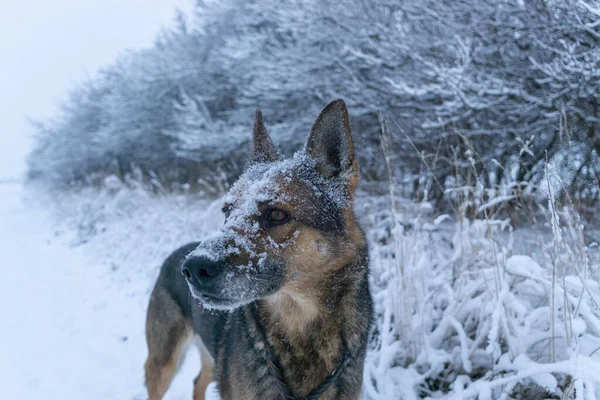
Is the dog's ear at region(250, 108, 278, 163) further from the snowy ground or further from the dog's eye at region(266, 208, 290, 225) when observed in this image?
the snowy ground

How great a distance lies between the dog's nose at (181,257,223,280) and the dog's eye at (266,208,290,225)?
41 centimetres

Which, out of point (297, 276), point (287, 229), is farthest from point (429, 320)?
point (287, 229)

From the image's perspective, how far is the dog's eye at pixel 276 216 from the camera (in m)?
1.98

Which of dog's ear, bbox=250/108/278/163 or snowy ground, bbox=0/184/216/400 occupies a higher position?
dog's ear, bbox=250/108/278/163

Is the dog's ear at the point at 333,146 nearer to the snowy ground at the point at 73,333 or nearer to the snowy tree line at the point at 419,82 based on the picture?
the snowy tree line at the point at 419,82

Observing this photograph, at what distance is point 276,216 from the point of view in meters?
1.99

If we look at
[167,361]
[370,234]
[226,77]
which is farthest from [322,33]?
[167,361]

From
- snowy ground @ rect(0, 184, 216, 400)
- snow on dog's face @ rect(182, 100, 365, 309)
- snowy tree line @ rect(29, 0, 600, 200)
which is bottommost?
snowy ground @ rect(0, 184, 216, 400)

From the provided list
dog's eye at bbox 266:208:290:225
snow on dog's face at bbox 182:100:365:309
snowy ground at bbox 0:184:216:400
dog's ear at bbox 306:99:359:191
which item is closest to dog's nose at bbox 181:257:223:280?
snow on dog's face at bbox 182:100:365:309

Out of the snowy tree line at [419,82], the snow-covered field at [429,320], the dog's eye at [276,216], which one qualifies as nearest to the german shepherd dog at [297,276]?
the dog's eye at [276,216]

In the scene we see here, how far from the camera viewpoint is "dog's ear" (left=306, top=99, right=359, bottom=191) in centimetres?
210

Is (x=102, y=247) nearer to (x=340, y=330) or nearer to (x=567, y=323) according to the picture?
(x=340, y=330)

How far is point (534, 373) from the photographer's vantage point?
214cm

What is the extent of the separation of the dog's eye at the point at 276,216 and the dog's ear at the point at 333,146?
389 mm
